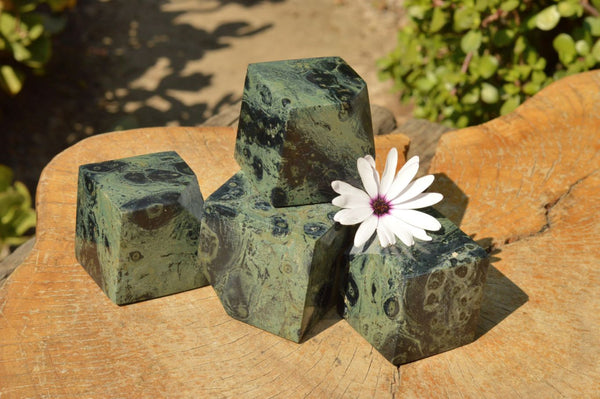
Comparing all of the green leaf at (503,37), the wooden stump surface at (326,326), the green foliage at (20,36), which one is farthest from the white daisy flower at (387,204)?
the green foliage at (20,36)

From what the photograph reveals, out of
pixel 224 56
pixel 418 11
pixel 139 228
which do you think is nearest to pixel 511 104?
pixel 418 11

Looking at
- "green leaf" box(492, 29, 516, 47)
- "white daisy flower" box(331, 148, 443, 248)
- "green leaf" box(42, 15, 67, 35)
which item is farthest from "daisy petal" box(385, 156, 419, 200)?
"green leaf" box(42, 15, 67, 35)

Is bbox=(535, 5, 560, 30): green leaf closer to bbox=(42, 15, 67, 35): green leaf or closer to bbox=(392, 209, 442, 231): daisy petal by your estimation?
bbox=(392, 209, 442, 231): daisy petal

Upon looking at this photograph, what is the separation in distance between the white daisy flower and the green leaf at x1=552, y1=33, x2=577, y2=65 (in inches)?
51.6

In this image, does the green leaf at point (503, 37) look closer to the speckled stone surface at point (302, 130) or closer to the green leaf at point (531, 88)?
the green leaf at point (531, 88)

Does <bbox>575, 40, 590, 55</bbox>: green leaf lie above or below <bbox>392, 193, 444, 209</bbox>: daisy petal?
above

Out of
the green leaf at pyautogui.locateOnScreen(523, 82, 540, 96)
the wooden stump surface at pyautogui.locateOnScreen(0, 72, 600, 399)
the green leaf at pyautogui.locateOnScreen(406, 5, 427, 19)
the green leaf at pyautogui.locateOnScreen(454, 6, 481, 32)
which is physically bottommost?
the wooden stump surface at pyautogui.locateOnScreen(0, 72, 600, 399)

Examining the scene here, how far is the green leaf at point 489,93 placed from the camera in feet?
9.48

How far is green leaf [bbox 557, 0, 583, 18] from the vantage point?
8.52ft

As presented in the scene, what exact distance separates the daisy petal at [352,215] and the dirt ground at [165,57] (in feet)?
8.97

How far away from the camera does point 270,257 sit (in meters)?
1.73

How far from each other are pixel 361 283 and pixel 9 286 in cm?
95

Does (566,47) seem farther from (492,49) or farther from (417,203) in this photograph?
(417,203)

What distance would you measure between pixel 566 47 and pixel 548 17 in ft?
0.56
